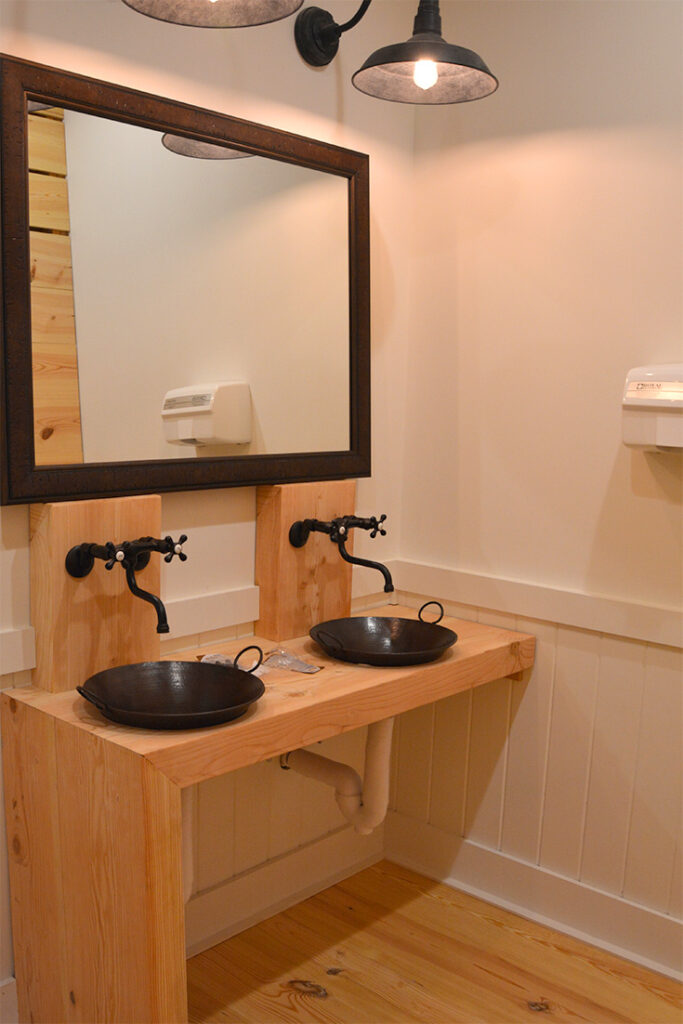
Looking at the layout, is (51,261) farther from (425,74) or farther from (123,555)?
(425,74)

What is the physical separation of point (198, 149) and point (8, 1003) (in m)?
1.87

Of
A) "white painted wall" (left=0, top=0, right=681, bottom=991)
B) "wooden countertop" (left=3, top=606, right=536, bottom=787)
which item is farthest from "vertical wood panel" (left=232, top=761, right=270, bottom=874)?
"wooden countertop" (left=3, top=606, right=536, bottom=787)

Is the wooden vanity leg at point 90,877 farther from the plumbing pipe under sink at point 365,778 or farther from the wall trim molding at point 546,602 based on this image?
the wall trim molding at point 546,602

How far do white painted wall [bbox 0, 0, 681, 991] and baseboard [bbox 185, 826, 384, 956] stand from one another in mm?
36

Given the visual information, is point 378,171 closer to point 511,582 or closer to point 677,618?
point 511,582

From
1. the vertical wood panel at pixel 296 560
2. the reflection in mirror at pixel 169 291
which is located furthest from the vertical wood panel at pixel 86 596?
the vertical wood panel at pixel 296 560

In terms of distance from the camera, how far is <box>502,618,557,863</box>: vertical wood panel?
2455 millimetres

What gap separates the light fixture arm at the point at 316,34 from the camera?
2240mm

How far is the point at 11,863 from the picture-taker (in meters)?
1.89

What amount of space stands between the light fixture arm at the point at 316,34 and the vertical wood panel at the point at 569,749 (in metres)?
1.56

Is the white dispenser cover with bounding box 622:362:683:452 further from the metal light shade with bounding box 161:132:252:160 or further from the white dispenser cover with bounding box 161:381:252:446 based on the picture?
the metal light shade with bounding box 161:132:252:160

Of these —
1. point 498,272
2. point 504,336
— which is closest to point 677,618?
point 504,336

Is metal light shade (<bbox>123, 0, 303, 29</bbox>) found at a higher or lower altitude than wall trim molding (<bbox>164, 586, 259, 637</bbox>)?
higher

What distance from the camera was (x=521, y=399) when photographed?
8.02ft
